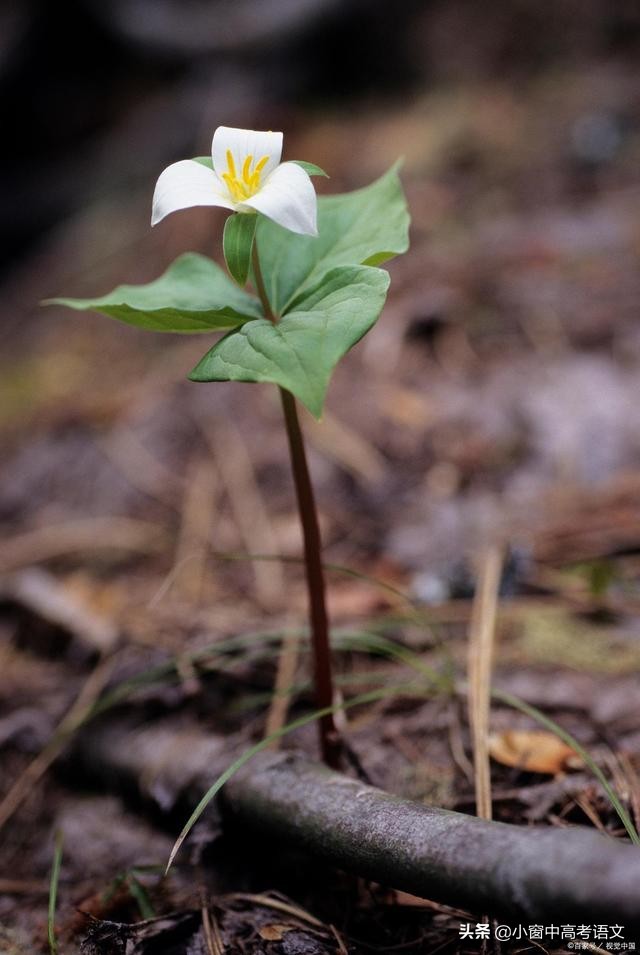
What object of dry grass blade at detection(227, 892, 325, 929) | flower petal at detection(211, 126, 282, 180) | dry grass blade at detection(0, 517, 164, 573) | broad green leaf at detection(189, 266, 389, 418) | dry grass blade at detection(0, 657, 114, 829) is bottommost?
dry grass blade at detection(227, 892, 325, 929)

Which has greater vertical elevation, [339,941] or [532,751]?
[532,751]

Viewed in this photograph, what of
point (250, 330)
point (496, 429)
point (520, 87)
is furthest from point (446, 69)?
point (250, 330)

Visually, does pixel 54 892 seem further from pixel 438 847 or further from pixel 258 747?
pixel 438 847

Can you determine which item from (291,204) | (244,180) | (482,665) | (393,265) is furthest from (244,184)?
(393,265)

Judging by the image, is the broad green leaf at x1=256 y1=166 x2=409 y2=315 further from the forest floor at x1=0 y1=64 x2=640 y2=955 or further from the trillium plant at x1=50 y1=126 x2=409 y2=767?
the forest floor at x1=0 y1=64 x2=640 y2=955

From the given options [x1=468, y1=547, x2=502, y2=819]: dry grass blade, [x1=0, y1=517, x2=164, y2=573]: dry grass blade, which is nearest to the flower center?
[x1=468, y1=547, x2=502, y2=819]: dry grass blade

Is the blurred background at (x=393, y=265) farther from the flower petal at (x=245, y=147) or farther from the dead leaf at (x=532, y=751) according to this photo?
the flower petal at (x=245, y=147)

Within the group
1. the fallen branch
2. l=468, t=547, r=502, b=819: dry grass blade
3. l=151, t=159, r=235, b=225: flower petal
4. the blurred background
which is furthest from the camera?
the blurred background
